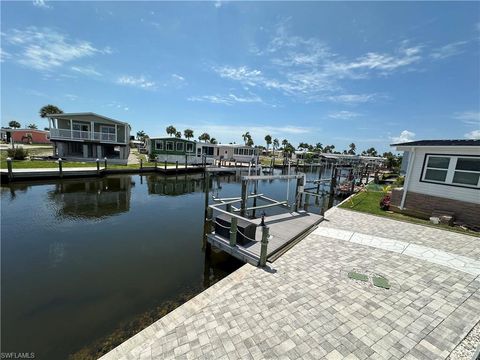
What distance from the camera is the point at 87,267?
768 cm

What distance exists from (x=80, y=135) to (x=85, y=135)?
564mm

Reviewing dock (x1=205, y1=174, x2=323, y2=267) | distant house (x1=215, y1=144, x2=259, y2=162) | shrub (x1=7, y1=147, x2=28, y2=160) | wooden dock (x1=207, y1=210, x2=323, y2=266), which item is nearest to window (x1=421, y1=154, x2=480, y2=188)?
wooden dock (x1=207, y1=210, x2=323, y2=266)

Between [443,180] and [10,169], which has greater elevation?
[443,180]

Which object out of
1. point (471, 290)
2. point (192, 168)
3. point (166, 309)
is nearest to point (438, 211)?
point (471, 290)

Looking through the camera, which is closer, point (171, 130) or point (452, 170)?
point (452, 170)

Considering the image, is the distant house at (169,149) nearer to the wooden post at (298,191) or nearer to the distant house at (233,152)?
the distant house at (233,152)

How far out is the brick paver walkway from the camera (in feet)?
12.3

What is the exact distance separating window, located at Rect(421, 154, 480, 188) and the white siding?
0.72ft

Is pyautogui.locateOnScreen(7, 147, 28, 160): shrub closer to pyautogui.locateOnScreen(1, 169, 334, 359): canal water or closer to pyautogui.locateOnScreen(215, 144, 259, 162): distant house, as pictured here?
pyautogui.locateOnScreen(1, 169, 334, 359): canal water

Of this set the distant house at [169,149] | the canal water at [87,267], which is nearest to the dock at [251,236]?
the canal water at [87,267]

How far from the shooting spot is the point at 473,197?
10.9 metres

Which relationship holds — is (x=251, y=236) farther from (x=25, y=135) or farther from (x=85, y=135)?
(x=25, y=135)

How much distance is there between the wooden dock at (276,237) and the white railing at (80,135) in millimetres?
30003

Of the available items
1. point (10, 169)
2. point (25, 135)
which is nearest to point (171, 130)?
point (25, 135)
